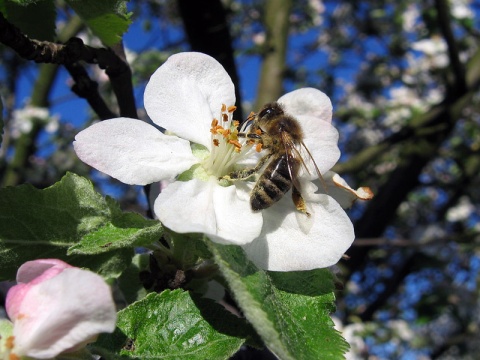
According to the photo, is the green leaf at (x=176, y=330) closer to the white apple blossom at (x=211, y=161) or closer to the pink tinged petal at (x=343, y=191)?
the white apple blossom at (x=211, y=161)

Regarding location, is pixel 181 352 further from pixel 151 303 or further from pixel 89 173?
pixel 89 173

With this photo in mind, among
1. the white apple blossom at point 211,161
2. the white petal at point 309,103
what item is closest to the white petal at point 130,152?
the white apple blossom at point 211,161

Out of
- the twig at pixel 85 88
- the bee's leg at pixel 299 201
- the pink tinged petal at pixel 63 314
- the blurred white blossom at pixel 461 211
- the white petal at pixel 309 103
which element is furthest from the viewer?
the blurred white blossom at pixel 461 211

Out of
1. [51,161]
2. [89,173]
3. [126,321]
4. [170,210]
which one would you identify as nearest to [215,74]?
[170,210]

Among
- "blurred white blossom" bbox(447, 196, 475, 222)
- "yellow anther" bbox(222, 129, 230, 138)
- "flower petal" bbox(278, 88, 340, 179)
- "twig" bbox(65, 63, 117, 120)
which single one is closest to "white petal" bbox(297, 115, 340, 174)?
"flower petal" bbox(278, 88, 340, 179)

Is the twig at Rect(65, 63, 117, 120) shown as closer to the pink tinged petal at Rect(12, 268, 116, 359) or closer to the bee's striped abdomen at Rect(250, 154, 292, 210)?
the bee's striped abdomen at Rect(250, 154, 292, 210)

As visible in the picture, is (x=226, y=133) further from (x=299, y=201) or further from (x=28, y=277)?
(x=28, y=277)

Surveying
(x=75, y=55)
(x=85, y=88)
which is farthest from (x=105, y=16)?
(x=85, y=88)
